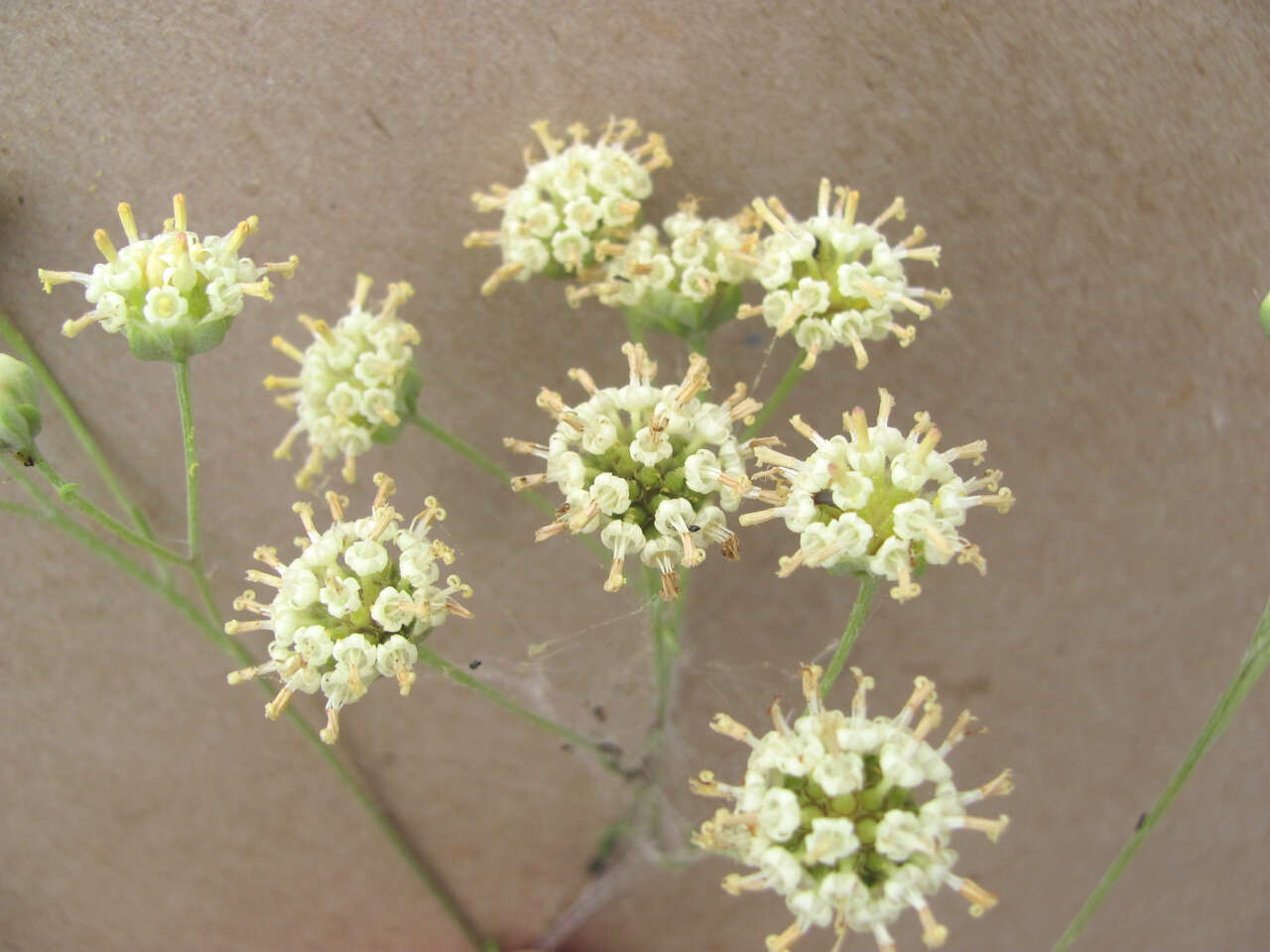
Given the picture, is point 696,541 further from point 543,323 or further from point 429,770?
point 429,770

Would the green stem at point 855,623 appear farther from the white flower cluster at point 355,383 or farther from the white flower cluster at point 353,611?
the white flower cluster at point 355,383

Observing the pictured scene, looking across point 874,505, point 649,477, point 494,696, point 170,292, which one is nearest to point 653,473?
point 649,477

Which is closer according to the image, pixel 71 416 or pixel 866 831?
pixel 866 831

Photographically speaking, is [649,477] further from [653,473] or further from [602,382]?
[602,382]

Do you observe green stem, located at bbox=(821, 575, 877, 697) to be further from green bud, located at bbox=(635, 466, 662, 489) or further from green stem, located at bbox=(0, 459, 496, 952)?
green stem, located at bbox=(0, 459, 496, 952)

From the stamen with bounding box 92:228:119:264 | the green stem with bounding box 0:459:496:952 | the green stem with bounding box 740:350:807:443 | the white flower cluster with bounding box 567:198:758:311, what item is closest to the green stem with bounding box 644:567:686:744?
the green stem with bounding box 740:350:807:443

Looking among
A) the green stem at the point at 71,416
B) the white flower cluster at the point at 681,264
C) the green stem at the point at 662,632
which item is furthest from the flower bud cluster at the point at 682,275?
the green stem at the point at 71,416
